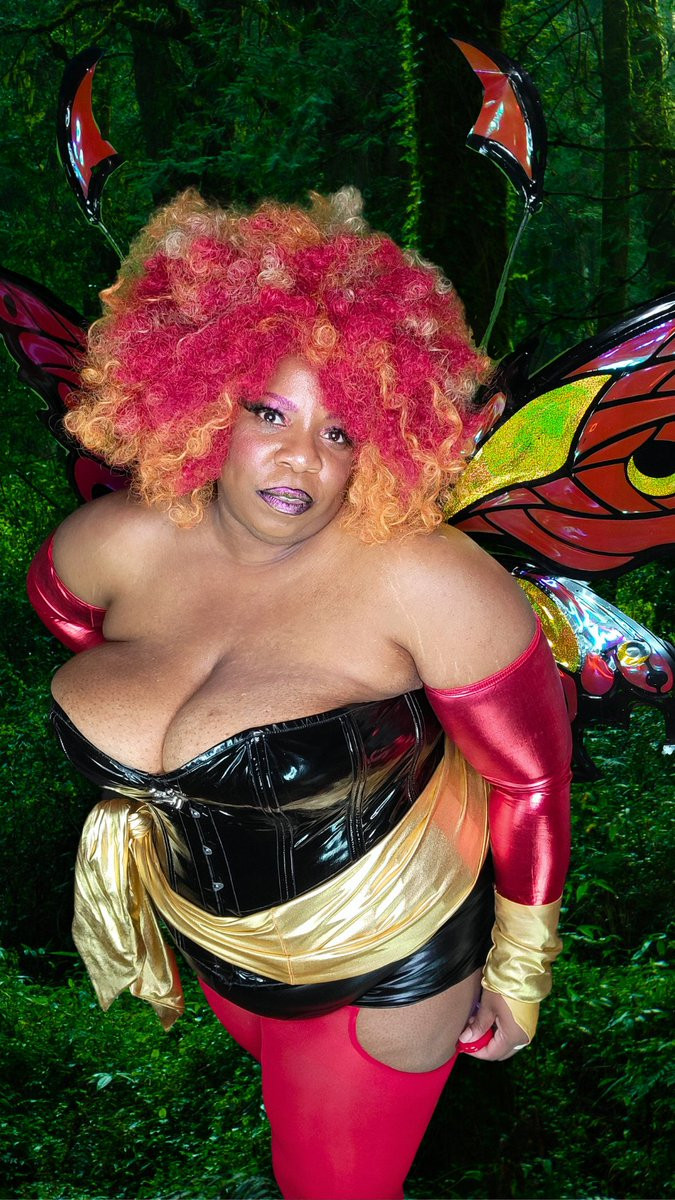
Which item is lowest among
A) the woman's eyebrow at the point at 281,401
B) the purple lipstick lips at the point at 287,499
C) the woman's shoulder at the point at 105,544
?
the woman's shoulder at the point at 105,544

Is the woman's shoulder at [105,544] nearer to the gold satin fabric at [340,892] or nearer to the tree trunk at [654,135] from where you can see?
the gold satin fabric at [340,892]

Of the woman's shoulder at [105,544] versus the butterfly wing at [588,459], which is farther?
the woman's shoulder at [105,544]

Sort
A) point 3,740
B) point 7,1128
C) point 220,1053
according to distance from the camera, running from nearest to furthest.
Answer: point 7,1128
point 220,1053
point 3,740

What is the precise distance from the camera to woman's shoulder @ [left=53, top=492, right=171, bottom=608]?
173cm

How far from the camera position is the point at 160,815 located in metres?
1.70

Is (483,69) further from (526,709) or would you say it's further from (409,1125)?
(409,1125)

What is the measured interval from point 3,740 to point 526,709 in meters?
2.99

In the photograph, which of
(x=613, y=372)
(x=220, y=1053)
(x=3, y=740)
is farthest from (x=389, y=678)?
(x=3, y=740)

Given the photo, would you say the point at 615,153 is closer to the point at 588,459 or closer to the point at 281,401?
the point at 588,459

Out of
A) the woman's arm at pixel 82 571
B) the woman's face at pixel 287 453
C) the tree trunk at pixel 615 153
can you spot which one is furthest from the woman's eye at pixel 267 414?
the tree trunk at pixel 615 153

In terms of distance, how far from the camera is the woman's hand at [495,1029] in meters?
1.71

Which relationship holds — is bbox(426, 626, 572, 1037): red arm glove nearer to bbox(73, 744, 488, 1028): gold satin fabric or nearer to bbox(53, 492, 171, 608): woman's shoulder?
bbox(73, 744, 488, 1028): gold satin fabric

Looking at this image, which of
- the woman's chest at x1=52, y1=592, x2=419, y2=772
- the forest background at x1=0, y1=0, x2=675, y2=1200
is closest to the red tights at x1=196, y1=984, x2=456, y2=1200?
the woman's chest at x1=52, y1=592, x2=419, y2=772

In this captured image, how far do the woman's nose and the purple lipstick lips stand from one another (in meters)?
0.03
